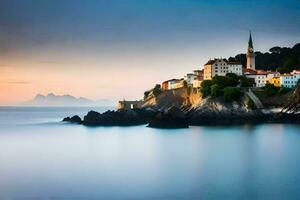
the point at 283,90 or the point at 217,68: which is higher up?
the point at 217,68

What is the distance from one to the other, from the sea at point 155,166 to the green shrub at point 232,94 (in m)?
5.43

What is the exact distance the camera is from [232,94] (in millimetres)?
22141

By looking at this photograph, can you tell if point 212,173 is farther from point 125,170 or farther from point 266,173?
point 125,170

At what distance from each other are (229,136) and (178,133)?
2650 mm

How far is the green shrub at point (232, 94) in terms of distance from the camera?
22094mm

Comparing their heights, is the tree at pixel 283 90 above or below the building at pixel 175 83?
below

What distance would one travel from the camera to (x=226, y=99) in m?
22.2

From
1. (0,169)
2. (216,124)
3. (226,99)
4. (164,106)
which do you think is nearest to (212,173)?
(0,169)

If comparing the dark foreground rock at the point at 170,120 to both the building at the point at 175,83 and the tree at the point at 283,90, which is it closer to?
the tree at the point at 283,90

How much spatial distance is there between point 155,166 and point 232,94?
1296cm

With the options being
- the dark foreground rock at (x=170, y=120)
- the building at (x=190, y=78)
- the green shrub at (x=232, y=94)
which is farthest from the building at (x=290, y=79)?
the dark foreground rock at (x=170, y=120)

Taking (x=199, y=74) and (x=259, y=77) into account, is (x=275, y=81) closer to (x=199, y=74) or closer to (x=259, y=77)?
(x=259, y=77)

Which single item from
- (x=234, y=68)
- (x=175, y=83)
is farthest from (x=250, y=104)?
(x=175, y=83)

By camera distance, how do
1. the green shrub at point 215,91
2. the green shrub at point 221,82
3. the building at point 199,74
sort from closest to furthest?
the green shrub at point 215,91, the green shrub at point 221,82, the building at point 199,74
